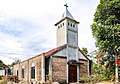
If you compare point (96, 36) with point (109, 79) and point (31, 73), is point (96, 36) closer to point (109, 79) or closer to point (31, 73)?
point (109, 79)

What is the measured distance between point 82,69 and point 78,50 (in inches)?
104

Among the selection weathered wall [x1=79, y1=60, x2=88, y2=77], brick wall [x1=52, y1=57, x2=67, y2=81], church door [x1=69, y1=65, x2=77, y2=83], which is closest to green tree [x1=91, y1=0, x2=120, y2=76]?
brick wall [x1=52, y1=57, x2=67, y2=81]

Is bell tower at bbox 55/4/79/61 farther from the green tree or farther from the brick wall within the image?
the green tree

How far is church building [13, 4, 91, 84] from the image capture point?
2422 cm

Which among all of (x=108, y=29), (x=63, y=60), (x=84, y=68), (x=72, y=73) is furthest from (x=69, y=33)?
(x=108, y=29)

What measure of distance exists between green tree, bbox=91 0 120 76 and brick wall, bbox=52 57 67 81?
348 inches

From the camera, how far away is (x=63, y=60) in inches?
993

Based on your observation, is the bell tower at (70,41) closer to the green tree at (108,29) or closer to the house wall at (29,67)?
the house wall at (29,67)

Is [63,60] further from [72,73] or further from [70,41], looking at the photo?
[70,41]

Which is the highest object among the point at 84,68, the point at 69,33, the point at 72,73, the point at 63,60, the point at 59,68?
the point at 69,33

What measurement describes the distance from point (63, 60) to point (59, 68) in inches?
46.1

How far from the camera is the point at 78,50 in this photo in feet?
88.9

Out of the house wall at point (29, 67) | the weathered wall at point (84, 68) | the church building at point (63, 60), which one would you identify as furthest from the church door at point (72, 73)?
the house wall at point (29, 67)

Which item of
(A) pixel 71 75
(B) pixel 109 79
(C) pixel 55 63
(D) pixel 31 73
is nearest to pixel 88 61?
(A) pixel 71 75
